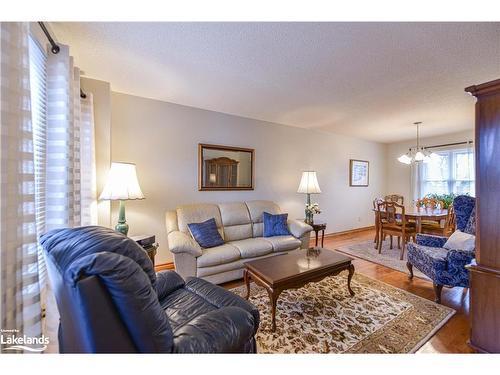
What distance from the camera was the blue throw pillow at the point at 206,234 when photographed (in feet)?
8.87

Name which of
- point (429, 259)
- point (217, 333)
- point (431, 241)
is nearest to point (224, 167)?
point (217, 333)

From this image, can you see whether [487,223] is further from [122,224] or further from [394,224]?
[122,224]

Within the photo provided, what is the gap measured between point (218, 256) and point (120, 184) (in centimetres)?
133

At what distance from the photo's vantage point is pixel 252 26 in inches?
62.7

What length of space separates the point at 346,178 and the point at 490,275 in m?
3.98

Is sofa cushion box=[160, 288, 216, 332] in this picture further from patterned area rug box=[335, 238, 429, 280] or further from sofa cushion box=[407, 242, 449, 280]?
patterned area rug box=[335, 238, 429, 280]

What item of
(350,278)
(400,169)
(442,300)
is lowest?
(442,300)

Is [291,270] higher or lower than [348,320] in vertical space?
higher

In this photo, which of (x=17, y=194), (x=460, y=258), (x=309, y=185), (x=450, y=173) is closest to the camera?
(x=17, y=194)

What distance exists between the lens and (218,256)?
2.49 m

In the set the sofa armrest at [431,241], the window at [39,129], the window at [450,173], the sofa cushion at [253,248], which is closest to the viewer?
the window at [39,129]

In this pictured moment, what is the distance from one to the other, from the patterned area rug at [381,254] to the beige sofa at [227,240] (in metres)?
1.13

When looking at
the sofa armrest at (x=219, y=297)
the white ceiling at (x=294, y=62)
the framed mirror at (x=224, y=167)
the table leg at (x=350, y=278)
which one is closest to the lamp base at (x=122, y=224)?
the sofa armrest at (x=219, y=297)

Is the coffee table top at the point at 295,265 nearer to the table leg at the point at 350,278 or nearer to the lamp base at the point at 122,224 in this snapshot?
the table leg at the point at 350,278
